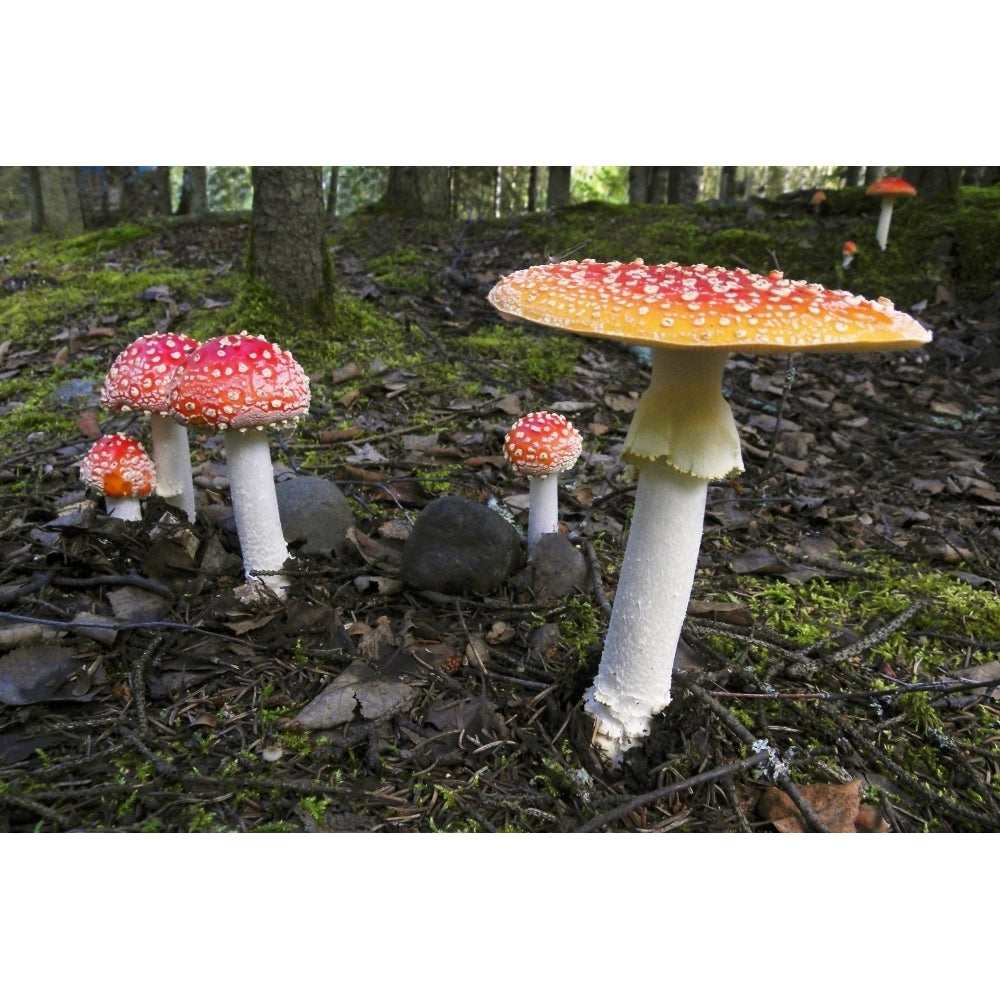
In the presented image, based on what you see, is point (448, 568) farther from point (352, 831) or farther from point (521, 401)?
point (521, 401)

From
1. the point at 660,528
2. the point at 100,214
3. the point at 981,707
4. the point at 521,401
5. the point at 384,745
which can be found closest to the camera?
the point at 660,528

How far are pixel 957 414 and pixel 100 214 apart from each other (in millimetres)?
14664

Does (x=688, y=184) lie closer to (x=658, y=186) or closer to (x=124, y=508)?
(x=658, y=186)

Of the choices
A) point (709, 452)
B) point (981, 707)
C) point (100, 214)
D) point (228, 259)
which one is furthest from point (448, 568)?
point (100, 214)

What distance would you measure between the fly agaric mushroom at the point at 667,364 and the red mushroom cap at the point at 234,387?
93 cm

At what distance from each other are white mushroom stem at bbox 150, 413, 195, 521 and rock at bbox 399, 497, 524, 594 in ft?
3.26

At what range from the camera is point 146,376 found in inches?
103

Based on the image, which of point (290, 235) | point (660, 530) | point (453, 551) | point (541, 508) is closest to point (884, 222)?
point (290, 235)

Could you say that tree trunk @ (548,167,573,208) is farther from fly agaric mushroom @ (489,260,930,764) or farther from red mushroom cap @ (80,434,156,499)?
fly agaric mushroom @ (489,260,930,764)

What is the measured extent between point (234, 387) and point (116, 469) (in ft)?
2.78

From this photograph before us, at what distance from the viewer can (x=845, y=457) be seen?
4.62m

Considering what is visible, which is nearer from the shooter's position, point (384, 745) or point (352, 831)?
point (352, 831)

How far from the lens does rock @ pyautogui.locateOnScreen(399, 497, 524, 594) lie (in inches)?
111

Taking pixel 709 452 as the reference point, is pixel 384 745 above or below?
below
